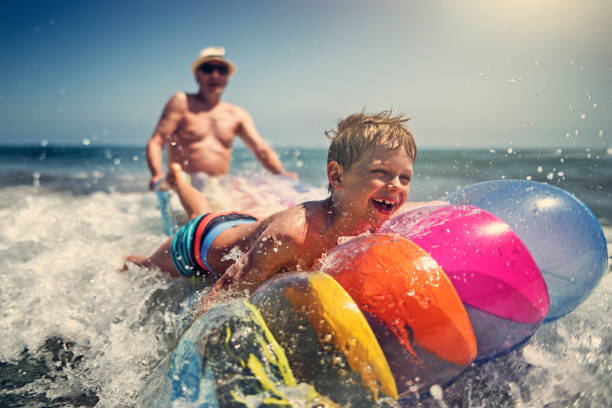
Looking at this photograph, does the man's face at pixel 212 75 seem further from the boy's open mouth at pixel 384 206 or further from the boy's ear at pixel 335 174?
the boy's open mouth at pixel 384 206

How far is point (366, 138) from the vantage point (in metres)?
2.18

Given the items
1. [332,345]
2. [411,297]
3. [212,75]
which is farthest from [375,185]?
[212,75]

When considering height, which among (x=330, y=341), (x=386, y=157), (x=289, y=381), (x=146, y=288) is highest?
(x=386, y=157)

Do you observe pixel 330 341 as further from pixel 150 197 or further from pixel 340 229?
pixel 150 197

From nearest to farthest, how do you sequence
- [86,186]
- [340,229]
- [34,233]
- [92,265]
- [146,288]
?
1. [340,229]
2. [146,288]
3. [92,265]
4. [34,233]
5. [86,186]

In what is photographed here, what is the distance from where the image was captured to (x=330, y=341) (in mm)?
1463

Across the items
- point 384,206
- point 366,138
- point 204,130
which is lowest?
point 384,206

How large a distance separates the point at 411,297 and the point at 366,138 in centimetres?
89

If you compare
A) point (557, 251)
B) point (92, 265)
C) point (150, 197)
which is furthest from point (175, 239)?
point (150, 197)

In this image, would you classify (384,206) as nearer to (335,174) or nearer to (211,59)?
(335,174)

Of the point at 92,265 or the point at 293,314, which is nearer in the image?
the point at 293,314

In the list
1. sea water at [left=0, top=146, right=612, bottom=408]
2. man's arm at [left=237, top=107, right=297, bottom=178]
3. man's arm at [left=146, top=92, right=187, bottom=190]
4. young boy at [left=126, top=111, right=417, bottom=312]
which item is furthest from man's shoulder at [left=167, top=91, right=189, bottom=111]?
young boy at [left=126, top=111, right=417, bottom=312]

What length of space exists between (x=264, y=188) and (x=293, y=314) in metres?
3.52

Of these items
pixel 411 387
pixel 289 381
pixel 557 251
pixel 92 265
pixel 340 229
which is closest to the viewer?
pixel 289 381
